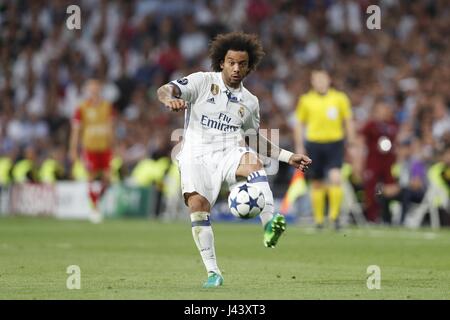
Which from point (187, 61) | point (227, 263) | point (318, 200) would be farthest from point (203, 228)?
point (187, 61)

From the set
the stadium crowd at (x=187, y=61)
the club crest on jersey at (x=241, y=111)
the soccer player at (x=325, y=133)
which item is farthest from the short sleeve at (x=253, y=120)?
the stadium crowd at (x=187, y=61)

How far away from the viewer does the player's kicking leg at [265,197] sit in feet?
29.5

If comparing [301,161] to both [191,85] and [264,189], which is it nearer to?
[264,189]

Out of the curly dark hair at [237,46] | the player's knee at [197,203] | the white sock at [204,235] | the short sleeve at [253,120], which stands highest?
the curly dark hair at [237,46]

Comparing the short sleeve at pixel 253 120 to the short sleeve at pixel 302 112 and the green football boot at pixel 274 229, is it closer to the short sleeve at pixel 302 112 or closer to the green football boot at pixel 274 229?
the green football boot at pixel 274 229

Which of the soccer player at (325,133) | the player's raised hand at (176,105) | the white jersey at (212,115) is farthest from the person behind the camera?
the soccer player at (325,133)

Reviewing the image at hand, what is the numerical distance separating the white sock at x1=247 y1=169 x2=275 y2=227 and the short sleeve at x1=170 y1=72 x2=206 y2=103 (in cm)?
84

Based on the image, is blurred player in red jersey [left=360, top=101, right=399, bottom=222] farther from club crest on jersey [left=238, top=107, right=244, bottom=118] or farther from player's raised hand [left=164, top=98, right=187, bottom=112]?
player's raised hand [left=164, top=98, right=187, bottom=112]

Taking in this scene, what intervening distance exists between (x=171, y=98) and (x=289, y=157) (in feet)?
4.40

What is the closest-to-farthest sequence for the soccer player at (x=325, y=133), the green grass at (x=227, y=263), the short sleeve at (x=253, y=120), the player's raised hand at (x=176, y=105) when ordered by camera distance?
the player's raised hand at (x=176, y=105) < the green grass at (x=227, y=263) < the short sleeve at (x=253, y=120) < the soccer player at (x=325, y=133)

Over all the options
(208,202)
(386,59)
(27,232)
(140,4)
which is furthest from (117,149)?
(208,202)

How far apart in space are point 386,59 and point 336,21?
202 cm

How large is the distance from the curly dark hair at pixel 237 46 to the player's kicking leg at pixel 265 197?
88 cm
